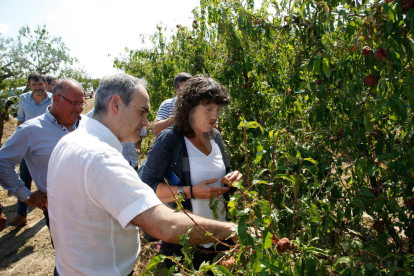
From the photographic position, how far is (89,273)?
1.21m

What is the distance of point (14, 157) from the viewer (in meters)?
2.44

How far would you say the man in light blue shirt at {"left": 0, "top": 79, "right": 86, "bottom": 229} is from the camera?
2.44 metres

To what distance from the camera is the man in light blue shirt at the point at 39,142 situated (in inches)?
96.0

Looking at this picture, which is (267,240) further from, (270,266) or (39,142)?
(39,142)

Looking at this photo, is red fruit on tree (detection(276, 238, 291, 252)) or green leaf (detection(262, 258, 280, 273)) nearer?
green leaf (detection(262, 258, 280, 273))

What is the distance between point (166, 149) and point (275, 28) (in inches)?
52.7

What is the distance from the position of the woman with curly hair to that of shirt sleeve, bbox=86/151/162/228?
707 mm

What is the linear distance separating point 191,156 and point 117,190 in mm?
867

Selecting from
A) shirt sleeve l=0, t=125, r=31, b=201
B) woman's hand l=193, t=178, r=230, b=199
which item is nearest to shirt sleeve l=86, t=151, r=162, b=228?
woman's hand l=193, t=178, r=230, b=199

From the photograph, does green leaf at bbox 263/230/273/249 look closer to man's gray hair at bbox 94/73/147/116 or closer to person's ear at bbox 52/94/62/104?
man's gray hair at bbox 94/73/147/116

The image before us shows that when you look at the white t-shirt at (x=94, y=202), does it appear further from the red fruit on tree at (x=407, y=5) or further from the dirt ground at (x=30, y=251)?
Answer: the dirt ground at (x=30, y=251)

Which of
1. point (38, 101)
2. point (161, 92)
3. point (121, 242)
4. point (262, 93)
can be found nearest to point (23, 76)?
point (161, 92)

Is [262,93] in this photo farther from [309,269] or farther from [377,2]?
[309,269]

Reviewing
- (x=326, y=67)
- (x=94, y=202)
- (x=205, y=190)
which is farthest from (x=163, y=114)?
(x=94, y=202)
